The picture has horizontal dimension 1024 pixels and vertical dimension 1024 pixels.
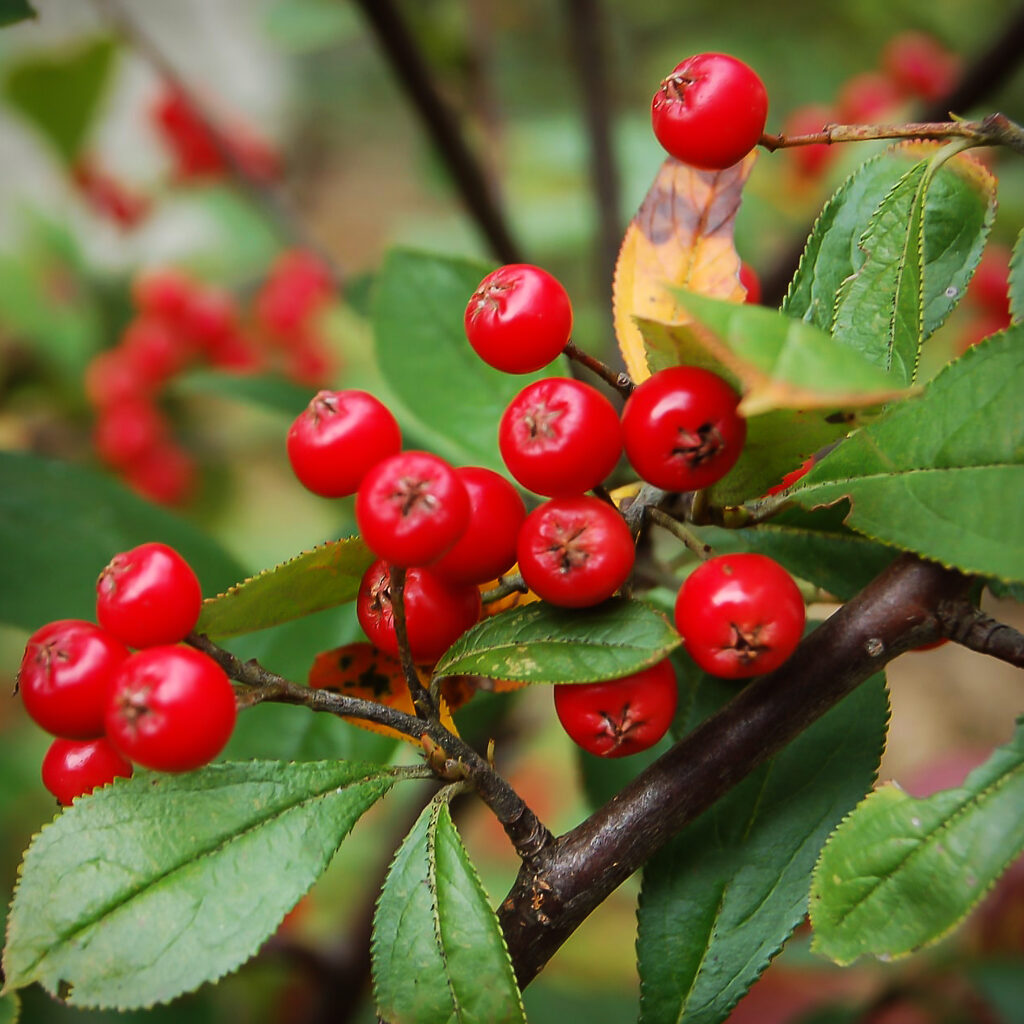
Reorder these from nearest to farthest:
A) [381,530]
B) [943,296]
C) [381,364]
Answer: [381,530] < [943,296] < [381,364]

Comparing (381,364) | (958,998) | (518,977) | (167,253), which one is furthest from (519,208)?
(518,977)

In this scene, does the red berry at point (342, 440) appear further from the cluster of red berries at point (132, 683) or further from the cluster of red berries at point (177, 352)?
the cluster of red berries at point (177, 352)

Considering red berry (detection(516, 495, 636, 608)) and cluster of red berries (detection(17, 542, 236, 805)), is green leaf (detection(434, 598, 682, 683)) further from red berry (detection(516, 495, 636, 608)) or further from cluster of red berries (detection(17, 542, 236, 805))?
cluster of red berries (detection(17, 542, 236, 805))

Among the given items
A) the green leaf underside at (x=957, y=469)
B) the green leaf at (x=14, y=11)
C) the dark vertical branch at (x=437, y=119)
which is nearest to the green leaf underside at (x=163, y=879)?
the green leaf underside at (x=957, y=469)

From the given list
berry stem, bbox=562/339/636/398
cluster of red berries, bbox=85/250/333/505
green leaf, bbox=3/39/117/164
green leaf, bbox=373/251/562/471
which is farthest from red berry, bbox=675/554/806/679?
green leaf, bbox=3/39/117/164

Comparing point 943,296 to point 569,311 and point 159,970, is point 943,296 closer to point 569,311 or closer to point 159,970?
point 569,311

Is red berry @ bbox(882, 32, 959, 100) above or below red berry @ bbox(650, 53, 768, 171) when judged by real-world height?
above

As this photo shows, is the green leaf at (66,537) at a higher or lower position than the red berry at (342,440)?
higher
